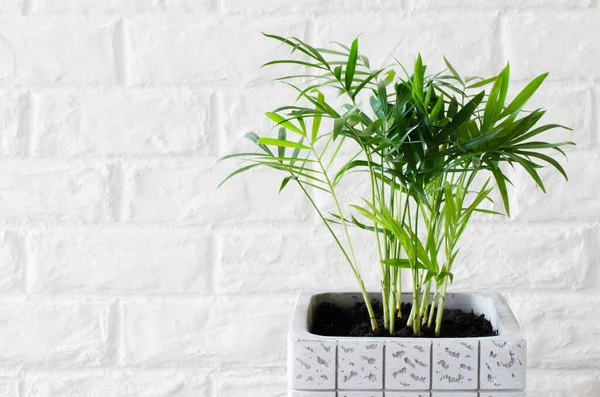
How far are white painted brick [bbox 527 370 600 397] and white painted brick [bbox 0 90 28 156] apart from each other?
88cm

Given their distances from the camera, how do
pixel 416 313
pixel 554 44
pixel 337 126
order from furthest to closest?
pixel 554 44, pixel 416 313, pixel 337 126

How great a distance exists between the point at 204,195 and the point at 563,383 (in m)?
0.62

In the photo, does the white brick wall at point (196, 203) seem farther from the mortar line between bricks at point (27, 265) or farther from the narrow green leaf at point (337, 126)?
the narrow green leaf at point (337, 126)

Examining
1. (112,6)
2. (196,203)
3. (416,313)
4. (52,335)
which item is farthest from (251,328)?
(112,6)

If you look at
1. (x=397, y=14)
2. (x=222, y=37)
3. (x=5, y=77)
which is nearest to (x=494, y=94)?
(x=397, y=14)

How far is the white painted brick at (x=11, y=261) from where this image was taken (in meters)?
1.21

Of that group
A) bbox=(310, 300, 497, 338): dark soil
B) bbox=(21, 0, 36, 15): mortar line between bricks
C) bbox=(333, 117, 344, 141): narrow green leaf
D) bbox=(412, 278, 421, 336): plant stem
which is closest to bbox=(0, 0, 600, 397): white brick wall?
bbox=(21, 0, 36, 15): mortar line between bricks

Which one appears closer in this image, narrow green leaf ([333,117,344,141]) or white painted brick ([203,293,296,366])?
narrow green leaf ([333,117,344,141])

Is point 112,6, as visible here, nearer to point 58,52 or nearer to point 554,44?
point 58,52

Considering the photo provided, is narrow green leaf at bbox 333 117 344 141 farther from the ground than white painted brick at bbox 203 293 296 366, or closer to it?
farther from the ground

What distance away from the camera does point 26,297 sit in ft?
3.99

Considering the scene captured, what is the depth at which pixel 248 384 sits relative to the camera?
1200 millimetres

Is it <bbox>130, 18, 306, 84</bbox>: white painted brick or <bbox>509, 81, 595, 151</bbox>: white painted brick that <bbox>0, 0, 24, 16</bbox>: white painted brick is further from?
<bbox>509, 81, 595, 151</bbox>: white painted brick

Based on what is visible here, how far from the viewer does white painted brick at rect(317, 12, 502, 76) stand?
1146 millimetres
